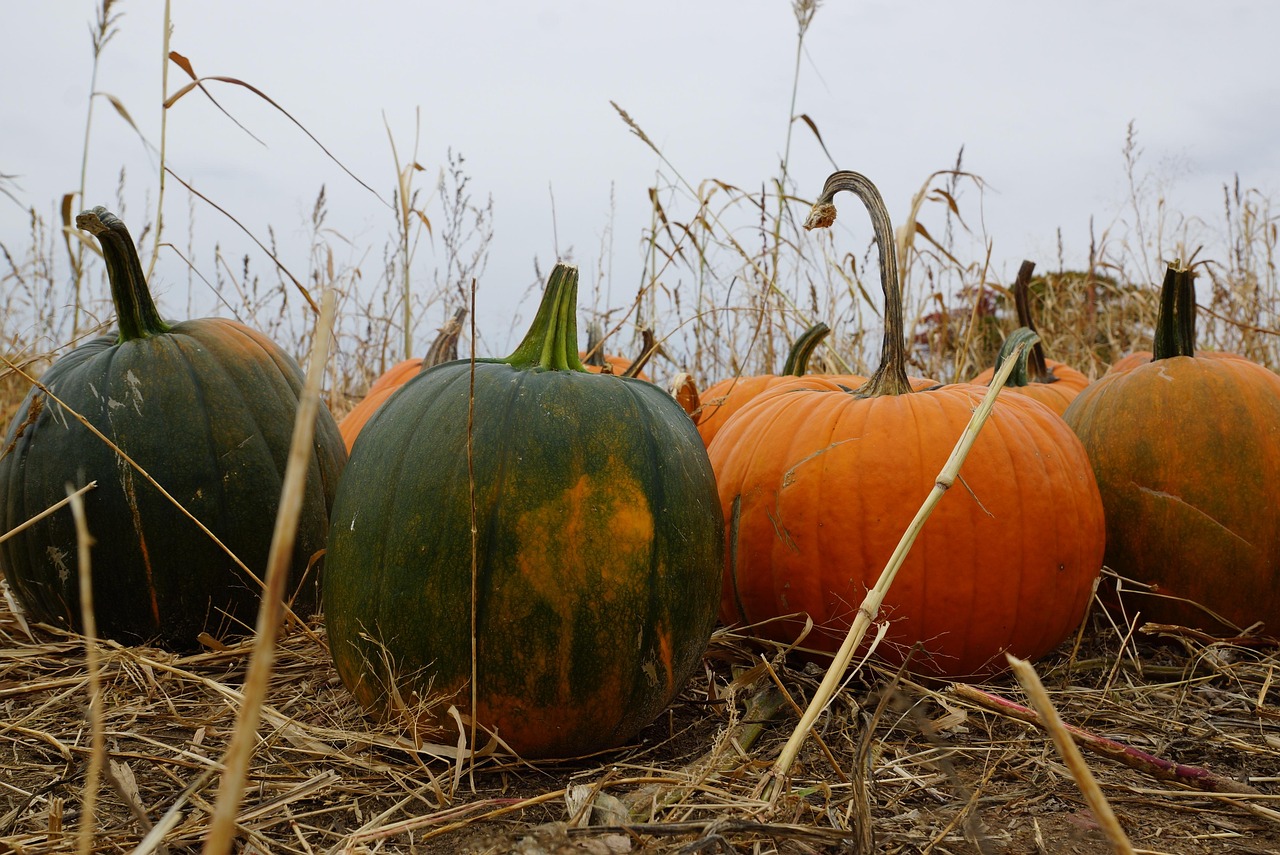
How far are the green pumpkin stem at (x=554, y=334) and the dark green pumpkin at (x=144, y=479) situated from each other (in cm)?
78

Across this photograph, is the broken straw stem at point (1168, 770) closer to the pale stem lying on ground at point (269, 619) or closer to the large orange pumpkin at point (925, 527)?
the large orange pumpkin at point (925, 527)

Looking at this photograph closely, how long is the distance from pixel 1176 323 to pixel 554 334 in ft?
5.48

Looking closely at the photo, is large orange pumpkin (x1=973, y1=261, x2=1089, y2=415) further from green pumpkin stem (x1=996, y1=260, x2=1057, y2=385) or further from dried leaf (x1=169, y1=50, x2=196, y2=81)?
dried leaf (x1=169, y1=50, x2=196, y2=81)

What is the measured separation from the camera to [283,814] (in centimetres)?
143

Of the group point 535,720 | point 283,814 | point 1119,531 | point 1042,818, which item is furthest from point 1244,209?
point 283,814

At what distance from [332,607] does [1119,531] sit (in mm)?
1838

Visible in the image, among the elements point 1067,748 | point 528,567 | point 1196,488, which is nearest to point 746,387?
point 1196,488

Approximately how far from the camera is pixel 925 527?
76.9 inches

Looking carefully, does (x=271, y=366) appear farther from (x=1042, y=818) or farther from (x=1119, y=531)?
(x=1119, y=531)

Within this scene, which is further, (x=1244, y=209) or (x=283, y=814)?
(x=1244, y=209)

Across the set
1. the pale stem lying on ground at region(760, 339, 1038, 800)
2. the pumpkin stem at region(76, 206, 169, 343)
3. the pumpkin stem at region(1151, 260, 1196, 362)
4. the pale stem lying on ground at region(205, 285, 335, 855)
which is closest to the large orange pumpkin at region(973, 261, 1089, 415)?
the pumpkin stem at region(1151, 260, 1196, 362)

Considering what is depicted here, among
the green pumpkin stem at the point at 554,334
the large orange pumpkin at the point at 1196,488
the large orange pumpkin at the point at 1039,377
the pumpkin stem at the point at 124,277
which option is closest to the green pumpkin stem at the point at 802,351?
the large orange pumpkin at the point at 1039,377

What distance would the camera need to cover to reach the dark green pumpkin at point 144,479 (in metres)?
2.13

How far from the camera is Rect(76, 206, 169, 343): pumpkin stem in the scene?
211 centimetres
